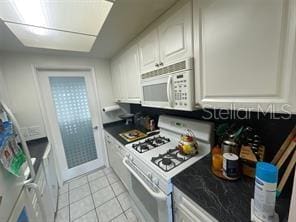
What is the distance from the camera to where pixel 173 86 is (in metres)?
1.13

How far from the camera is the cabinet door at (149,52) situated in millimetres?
1334

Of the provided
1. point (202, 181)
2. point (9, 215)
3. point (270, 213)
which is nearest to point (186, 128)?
point (202, 181)

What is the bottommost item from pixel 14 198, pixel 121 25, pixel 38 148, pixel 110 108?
pixel 38 148

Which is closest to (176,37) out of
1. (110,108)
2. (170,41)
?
(170,41)

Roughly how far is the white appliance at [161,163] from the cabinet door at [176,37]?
0.66 m

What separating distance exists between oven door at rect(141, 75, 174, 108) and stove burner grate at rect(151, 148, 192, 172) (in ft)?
1.50

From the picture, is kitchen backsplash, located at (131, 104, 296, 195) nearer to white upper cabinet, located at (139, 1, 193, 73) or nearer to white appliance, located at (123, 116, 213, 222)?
white appliance, located at (123, 116, 213, 222)

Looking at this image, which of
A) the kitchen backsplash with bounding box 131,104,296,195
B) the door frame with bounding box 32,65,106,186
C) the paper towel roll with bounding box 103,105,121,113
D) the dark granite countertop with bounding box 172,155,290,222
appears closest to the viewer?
the dark granite countertop with bounding box 172,155,290,222

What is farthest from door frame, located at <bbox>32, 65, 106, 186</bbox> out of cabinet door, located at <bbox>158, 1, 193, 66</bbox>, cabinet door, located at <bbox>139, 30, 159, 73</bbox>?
cabinet door, located at <bbox>158, 1, 193, 66</bbox>

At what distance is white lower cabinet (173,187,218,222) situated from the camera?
0.75 meters

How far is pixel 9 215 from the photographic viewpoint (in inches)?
24.5

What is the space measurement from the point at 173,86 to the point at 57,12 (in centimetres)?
119

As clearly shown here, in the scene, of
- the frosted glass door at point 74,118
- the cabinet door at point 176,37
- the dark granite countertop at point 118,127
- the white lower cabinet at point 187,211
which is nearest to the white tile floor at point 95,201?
the frosted glass door at point 74,118

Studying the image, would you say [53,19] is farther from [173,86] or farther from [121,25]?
[173,86]
